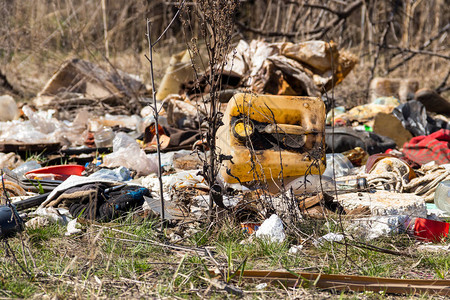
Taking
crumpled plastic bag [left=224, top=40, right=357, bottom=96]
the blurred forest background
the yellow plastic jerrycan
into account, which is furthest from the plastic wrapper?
the blurred forest background

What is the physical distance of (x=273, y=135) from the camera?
311 centimetres

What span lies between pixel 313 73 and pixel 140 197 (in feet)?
11.4

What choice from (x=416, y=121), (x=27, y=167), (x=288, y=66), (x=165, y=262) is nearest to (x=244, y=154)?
(x=165, y=262)

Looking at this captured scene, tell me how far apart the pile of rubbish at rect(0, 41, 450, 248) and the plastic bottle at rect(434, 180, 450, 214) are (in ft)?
0.03

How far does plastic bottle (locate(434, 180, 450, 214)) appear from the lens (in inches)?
127

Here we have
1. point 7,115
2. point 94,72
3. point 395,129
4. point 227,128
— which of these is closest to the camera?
point 227,128

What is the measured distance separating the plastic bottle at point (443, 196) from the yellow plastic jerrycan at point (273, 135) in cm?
89

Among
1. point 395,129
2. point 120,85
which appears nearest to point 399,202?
point 395,129

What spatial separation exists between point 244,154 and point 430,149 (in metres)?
2.43

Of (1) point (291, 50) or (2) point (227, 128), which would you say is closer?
(2) point (227, 128)

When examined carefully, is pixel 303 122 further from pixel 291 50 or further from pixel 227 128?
pixel 291 50

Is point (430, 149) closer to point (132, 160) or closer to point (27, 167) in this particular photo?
point (132, 160)

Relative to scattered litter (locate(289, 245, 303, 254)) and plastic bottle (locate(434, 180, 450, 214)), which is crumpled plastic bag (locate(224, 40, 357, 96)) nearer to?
plastic bottle (locate(434, 180, 450, 214))

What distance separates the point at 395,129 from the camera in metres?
5.60
